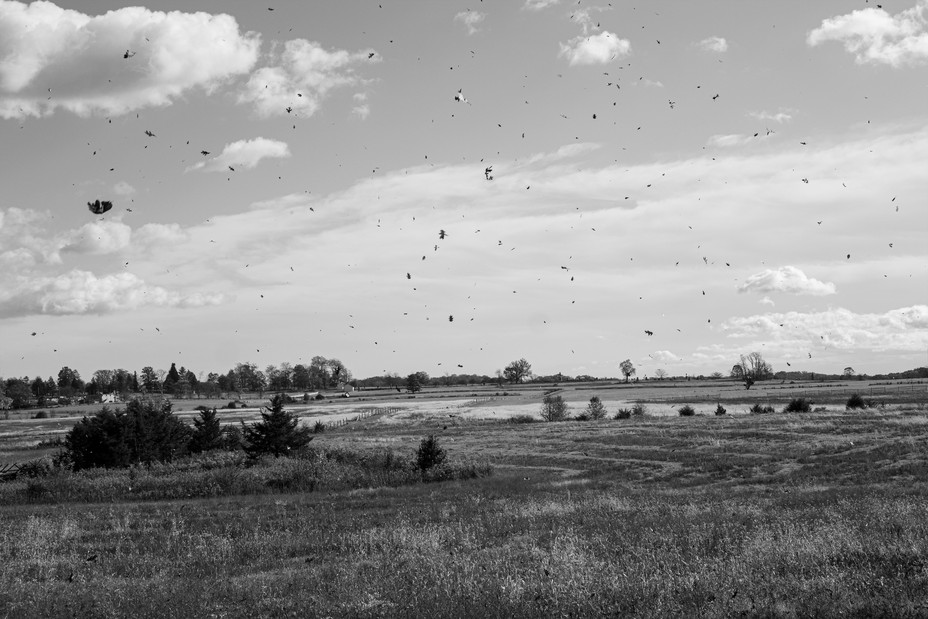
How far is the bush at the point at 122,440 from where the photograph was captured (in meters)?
42.8

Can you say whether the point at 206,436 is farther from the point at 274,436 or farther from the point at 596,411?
the point at 596,411

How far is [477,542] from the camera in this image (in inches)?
608

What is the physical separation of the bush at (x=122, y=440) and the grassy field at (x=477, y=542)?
16.2ft

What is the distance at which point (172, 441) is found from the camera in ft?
153

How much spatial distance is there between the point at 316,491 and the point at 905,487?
23846 mm

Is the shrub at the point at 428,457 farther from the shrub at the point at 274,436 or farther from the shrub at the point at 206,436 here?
the shrub at the point at 206,436

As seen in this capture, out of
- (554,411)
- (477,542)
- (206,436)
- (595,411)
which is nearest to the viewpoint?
(477,542)

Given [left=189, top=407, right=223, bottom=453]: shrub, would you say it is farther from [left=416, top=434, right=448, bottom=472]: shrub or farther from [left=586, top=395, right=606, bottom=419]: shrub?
[left=586, top=395, right=606, bottom=419]: shrub

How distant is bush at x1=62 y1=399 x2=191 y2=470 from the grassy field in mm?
4948

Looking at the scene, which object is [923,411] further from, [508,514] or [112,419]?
[112,419]

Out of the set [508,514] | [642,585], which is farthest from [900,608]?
[508,514]

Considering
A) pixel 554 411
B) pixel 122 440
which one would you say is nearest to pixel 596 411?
pixel 554 411

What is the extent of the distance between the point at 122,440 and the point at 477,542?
34.2 meters

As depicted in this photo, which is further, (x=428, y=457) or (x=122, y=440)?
(x=122, y=440)
